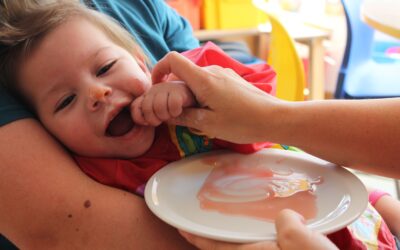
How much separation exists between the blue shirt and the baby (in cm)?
17

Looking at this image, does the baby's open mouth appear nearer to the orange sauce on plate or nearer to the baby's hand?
the baby's hand

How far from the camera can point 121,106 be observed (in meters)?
0.90

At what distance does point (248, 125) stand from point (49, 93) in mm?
446

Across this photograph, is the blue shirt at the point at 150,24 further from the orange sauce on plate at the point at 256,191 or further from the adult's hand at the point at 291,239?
the adult's hand at the point at 291,239

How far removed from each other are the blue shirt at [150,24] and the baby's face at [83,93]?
22 cm

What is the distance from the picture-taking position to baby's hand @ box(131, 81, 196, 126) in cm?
81

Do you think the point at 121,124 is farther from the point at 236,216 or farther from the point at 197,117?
the point at 236,216

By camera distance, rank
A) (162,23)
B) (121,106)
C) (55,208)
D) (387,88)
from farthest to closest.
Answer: (387,88)
(162,23)
(121,106)
(55,208)

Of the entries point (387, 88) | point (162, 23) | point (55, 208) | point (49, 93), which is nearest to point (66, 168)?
point (55, 208)

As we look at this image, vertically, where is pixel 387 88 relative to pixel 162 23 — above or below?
below

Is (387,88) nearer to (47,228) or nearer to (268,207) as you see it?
(268,207)

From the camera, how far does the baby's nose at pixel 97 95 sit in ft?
2.87

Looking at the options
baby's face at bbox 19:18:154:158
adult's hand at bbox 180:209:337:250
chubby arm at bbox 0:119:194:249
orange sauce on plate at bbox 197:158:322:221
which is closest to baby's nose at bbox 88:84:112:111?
baby's face at bbox 19:18:154:158

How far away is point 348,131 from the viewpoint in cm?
79
